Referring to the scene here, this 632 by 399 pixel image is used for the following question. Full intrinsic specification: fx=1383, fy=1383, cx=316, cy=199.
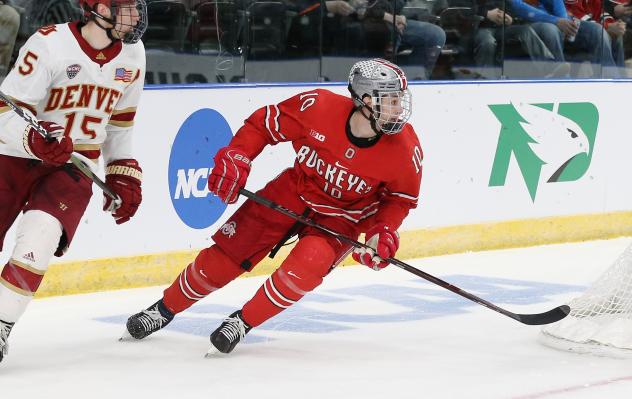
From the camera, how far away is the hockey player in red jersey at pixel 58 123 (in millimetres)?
3691

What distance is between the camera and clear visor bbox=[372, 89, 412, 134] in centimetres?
402

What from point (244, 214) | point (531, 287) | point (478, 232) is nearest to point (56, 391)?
point (244, 214)

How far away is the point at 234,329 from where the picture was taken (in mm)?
4086

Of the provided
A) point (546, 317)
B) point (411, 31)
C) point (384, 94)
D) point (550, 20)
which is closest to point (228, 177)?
point (384, 94)

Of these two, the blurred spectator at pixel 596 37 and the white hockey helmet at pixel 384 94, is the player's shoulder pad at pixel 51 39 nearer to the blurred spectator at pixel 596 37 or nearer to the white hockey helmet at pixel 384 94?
the white hockey helmet at pixel 384 94

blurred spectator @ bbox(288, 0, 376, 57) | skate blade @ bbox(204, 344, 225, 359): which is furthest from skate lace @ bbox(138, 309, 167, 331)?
blurred spectator @ bbox(288, 0, 376, 57)

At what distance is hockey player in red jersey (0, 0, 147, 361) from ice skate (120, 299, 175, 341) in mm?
435

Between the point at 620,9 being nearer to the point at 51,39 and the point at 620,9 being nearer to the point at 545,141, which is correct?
the point at 545,141

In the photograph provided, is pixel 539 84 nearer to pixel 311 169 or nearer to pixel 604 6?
pixel 604 6

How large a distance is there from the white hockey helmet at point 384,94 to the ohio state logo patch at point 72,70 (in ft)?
2.70

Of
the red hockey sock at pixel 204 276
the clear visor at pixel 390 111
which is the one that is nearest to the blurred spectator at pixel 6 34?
the red hockey sock at pixel 204 276

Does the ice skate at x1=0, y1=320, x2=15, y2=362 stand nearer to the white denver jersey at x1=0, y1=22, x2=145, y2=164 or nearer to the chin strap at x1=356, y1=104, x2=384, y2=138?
the white denver jersey at x1=0, y1=22, x2=145, y2=164

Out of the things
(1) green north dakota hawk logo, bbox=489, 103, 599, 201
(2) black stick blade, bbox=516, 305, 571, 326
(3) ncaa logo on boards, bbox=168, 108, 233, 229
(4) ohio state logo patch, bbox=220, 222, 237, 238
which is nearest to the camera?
(4) ohio state logo patch, bbox=220, 222, 237, 238

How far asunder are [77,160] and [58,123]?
115mm
